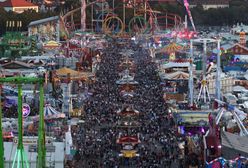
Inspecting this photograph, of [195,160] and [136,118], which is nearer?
[195,160]

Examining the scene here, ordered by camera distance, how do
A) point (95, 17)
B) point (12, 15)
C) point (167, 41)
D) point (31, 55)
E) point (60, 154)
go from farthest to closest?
point (95, 17) → point (12, 15) → point (167, 41) → point (31, 55) → point (60, 154)

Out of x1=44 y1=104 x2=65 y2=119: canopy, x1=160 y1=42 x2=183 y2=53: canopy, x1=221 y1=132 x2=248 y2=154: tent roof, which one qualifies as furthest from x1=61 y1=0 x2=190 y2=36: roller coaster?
x1=221 y1=132 x2=248 y2=154: tent roof

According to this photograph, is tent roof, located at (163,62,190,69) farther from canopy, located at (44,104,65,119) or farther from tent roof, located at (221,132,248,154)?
tent roof, located at (221,132,248,154)

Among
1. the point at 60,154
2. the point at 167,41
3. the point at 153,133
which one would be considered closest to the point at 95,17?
the point at 167,41

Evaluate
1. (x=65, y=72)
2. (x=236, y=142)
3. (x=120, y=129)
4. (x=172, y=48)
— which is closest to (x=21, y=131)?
(x=236, y=142)

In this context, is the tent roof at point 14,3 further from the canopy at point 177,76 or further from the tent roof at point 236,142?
the tent roof at point 236,142

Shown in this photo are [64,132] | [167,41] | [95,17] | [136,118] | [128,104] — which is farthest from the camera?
[95,17]

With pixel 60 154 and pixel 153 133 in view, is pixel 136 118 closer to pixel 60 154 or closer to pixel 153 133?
pixel 153 133

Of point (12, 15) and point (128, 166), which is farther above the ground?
point (12, 15)
